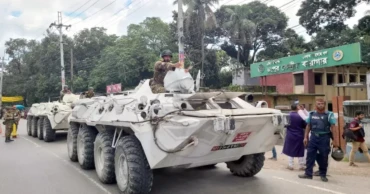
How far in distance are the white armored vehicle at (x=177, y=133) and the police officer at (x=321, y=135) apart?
0.90 meters

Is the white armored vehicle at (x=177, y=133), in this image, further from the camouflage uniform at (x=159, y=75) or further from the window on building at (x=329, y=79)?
the window on building at (x=329, y=79)

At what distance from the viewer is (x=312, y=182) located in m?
6.02

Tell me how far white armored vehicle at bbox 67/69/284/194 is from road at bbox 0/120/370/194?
0.36 meters

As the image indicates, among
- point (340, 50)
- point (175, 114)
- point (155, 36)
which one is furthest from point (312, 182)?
point (155, 36)

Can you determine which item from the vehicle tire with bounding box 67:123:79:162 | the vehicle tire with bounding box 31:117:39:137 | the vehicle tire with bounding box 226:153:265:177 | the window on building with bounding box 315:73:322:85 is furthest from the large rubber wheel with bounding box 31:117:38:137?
the window on building with bounding box 315:73:322:85

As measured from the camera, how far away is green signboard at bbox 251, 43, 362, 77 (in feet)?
42.5

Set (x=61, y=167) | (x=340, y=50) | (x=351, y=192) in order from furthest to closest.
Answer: (x=340, y=50) → (x=61, y=167) → (x=351, y=192)

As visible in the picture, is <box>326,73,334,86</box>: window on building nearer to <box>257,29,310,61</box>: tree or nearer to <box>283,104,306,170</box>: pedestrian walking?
<box>257,29,310,61</box>: tree

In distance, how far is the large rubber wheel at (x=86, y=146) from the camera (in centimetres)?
707

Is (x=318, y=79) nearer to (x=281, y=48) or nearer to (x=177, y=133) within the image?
(x=281, y=48)

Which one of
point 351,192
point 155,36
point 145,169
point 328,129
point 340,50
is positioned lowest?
point 351,192

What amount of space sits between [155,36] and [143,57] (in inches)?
126

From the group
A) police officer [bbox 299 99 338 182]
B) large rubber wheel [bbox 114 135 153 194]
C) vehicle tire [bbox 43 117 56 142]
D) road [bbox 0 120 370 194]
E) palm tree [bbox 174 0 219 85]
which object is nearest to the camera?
large rubber wheel [bbox 114 135 153 194]

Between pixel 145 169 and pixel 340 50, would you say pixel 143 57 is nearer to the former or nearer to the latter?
pixel 340 50
